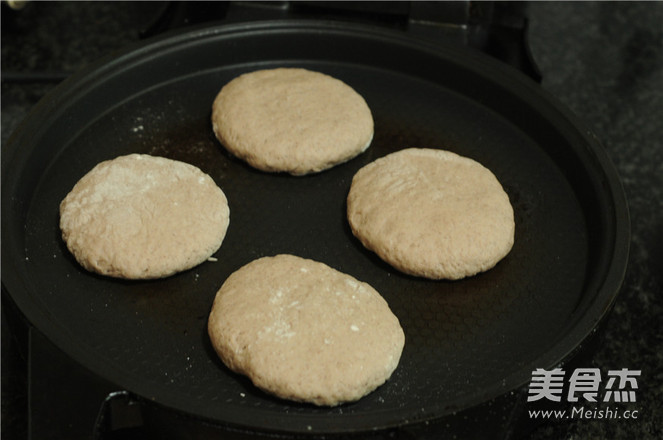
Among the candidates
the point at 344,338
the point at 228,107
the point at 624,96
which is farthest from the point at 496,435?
the point at 624,96

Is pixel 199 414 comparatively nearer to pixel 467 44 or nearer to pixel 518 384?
pixel 518 384

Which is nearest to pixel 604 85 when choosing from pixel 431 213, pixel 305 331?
pixel 431 213

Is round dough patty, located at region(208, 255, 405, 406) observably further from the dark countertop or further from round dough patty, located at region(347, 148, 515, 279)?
the dark countertop

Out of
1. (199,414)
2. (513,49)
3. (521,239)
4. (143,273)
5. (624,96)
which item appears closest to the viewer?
(199,414)

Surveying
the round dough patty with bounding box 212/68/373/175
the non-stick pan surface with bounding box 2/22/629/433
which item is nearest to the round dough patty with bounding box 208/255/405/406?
the non-stick pan surface with bounding box 2/22/629/433

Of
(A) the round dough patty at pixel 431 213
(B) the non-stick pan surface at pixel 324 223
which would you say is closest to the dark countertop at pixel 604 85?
(B) the non-stick pan surface at pixel 324 223
